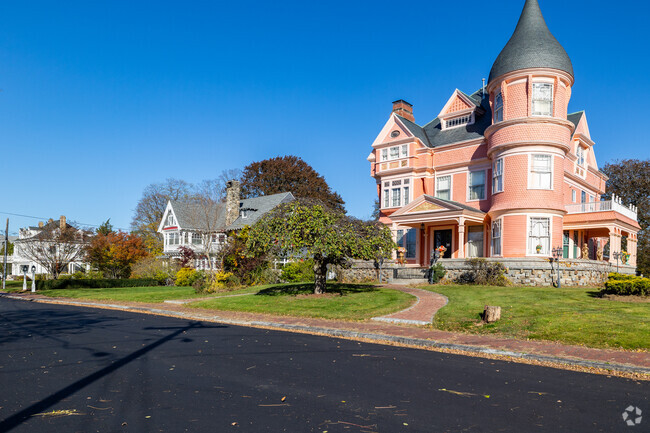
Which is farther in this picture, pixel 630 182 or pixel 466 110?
pixel 630 182

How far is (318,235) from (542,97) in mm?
14893

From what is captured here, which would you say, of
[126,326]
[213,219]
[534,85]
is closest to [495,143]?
[534,85]

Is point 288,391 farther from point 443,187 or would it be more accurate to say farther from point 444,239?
point 443,187

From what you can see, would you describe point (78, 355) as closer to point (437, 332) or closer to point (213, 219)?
point (437, 332)

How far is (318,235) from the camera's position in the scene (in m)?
17.0

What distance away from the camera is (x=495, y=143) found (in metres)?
24.7

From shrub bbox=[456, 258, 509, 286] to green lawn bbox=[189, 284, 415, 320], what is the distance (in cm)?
510

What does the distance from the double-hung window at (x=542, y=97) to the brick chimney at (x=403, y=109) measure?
10.8 meters

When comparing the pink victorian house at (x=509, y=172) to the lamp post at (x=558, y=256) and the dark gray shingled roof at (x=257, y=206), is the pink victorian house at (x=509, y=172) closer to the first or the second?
the lamp post at (x=558, y=256)

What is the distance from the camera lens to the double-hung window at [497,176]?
24531mm

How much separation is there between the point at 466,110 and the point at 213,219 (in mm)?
27922

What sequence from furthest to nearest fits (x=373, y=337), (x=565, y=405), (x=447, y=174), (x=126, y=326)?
(x=447, y=174) → (x=126, y=326) → (x=373, y=337) → (x=565, y=405)

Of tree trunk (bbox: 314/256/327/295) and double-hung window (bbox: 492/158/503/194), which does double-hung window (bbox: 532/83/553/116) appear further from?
tree trunk (bbox: 314/256/327/295)

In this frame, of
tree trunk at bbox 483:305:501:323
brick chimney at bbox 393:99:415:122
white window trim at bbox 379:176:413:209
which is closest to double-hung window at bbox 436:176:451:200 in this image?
white window trim at bbox 379:176:413:209
